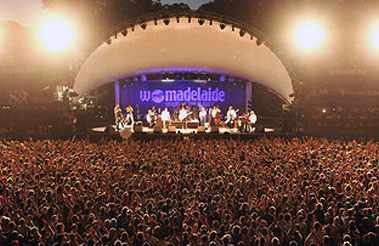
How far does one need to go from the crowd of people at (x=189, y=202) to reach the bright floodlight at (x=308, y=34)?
919cm

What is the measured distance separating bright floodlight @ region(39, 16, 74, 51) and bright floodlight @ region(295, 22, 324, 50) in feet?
33.2

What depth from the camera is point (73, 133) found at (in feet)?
50.8

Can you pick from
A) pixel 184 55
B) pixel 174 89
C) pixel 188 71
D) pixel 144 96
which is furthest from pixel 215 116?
pixel 144 96

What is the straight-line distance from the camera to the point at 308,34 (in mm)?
15836

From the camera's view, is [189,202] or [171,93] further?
[171,93]

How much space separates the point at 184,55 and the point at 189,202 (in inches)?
746

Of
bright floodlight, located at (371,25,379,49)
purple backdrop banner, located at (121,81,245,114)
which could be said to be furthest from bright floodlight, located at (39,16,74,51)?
bright floodlight, located at (371,25,379,49)

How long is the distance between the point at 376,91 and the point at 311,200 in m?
14.2

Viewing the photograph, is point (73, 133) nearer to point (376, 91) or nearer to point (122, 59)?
point (122, 59)

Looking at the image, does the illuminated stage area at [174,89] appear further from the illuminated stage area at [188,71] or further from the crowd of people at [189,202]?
the crowd of people at [189,202]

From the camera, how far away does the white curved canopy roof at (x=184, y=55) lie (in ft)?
62.8

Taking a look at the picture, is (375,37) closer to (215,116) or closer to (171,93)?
(215,116)

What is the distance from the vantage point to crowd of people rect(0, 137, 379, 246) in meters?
3.73

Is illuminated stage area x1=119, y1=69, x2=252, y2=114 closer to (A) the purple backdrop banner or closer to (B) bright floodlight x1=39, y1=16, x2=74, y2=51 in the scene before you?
(A) the purple backdrop banner
